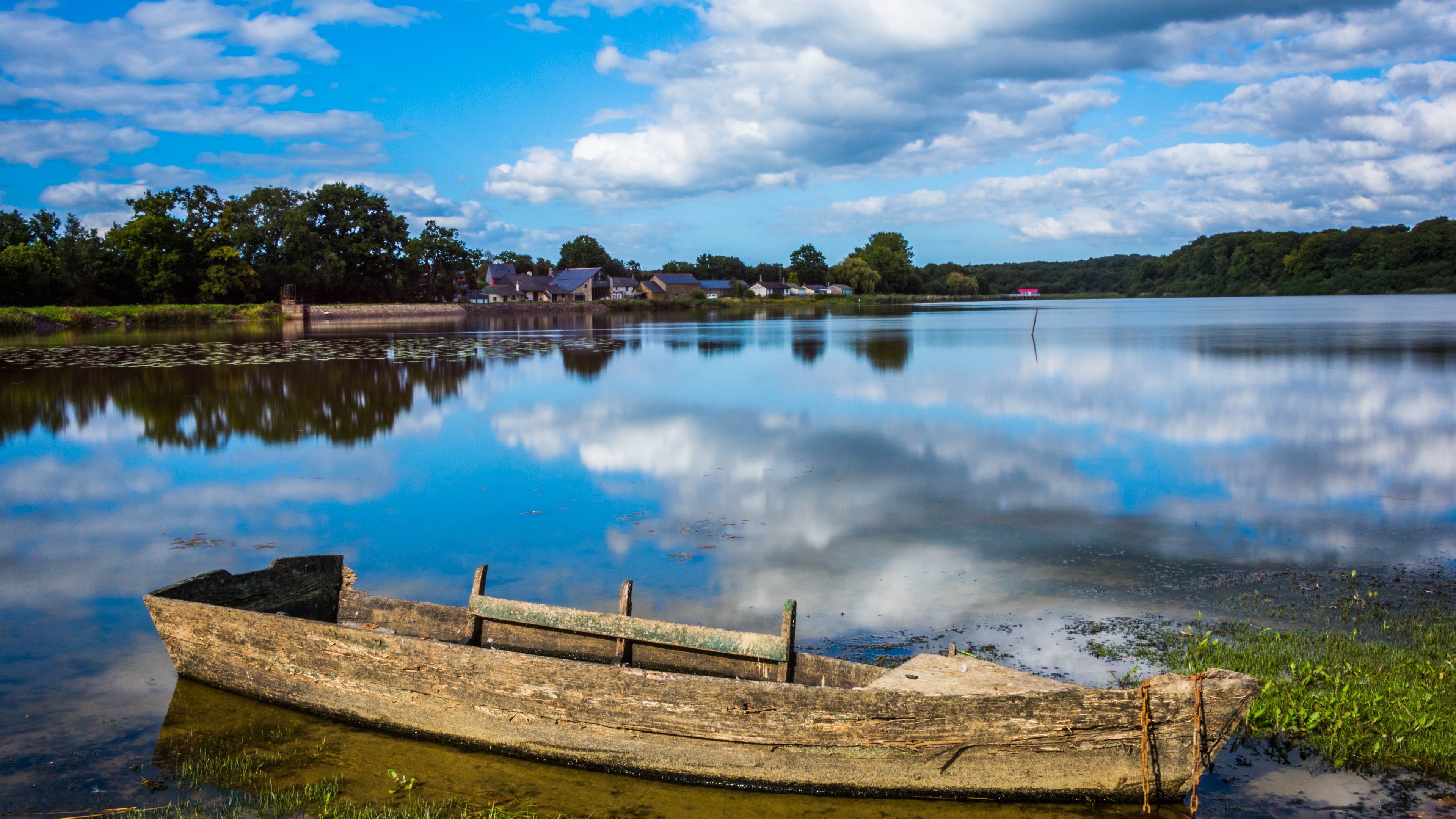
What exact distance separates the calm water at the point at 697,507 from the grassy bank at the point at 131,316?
108 feet

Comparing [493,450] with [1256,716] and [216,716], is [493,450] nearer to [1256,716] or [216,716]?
[216,716]

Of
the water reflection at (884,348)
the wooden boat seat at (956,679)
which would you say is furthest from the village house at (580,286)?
the wooden boat seat at (956,679)

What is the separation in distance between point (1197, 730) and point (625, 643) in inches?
149

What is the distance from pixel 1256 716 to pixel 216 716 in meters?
7.74

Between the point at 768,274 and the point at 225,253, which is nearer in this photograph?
the point at 225,253

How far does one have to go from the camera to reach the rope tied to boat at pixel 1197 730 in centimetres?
477

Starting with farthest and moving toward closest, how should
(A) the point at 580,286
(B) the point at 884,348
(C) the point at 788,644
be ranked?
(A) the point at 580,286 → (B) the point at 884,348 → (C) the point at 788,644

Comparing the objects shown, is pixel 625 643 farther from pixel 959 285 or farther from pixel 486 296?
pixel 959 285

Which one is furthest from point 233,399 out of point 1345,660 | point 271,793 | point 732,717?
point 1345,660

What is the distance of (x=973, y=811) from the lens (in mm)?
5266

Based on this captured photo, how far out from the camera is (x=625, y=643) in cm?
643

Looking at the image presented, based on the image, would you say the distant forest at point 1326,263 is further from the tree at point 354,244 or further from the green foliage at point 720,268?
the tree at point 354,244

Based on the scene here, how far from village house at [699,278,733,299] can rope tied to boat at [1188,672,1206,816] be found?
145m

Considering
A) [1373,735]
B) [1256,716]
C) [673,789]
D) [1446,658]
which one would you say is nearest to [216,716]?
[673,789]
